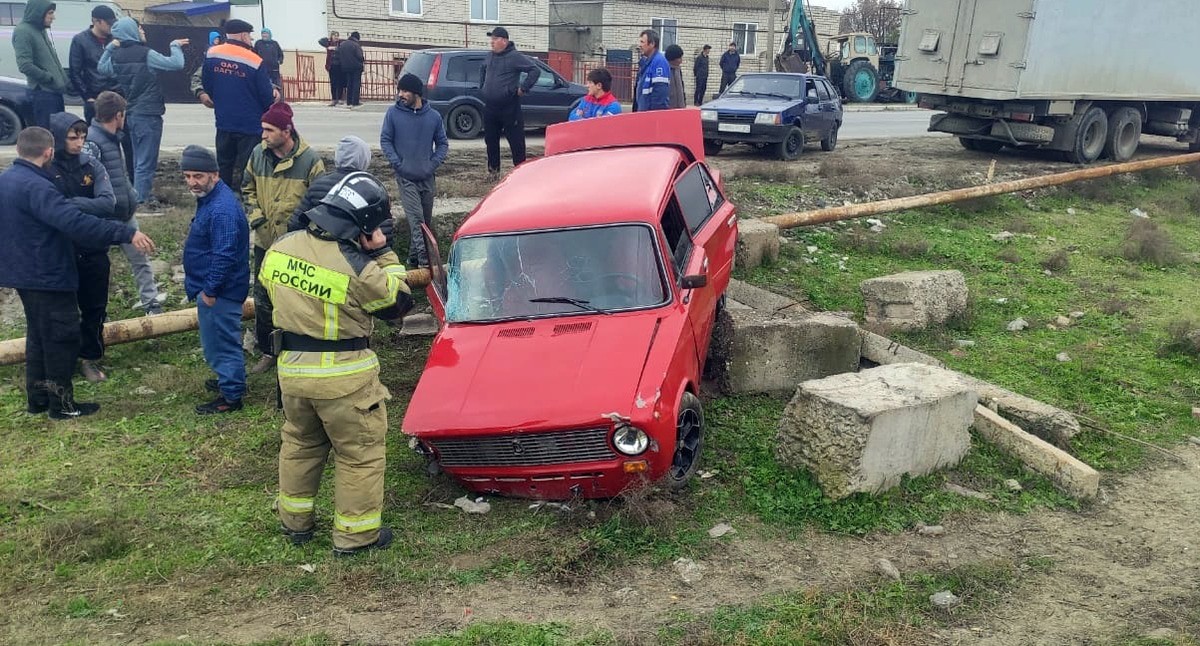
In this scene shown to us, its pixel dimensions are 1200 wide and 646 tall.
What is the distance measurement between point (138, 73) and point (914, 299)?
7.62m

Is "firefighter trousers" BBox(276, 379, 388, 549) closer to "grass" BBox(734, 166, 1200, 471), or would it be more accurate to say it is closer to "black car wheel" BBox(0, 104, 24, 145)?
"grass" BBox(734, 166, 1200, 471)

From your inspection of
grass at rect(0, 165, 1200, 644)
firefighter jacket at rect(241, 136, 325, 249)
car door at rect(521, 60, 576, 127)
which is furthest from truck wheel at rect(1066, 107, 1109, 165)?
firefighter jacket at rect(241, 136, 325, 249)

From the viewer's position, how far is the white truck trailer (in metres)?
14.5

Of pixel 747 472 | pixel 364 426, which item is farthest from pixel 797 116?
pixel 364 426

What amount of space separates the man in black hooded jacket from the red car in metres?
2.52

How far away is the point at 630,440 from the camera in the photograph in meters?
4.66

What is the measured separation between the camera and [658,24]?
35719mm

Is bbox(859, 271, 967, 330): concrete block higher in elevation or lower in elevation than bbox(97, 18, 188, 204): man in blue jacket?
lower

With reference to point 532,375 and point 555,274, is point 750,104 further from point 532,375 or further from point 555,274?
point 532,375

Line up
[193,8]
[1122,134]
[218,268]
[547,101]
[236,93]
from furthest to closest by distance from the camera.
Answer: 1. [193,8]
2. [547,101]
3. [1122,134]
4. [236,93]
5. [218,268]

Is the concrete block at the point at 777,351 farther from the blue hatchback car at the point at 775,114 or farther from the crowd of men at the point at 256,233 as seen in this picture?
the blue hatchback car at the point at 775,114

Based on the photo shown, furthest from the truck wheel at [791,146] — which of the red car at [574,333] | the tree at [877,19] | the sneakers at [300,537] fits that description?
the tree at [877,19]

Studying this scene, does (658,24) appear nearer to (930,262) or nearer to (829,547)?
(930,262)

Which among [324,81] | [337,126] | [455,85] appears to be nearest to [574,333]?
[455,85]
